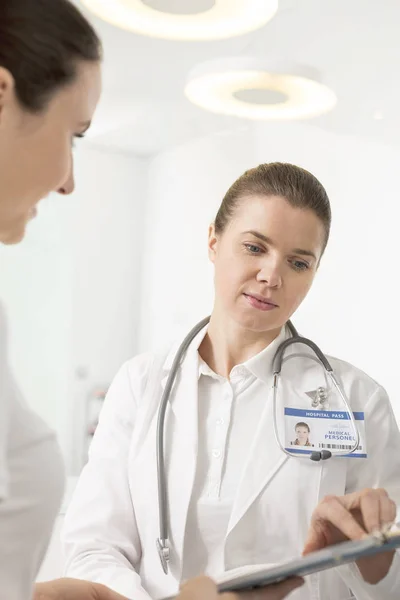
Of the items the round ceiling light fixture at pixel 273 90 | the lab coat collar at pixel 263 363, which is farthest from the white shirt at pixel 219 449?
the round ceiling light fixture at pixel 273 90

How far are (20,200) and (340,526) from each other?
55 cm

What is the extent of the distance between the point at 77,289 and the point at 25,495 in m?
1.32

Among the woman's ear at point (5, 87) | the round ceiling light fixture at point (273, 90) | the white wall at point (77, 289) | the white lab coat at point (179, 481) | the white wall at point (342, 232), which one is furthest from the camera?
the white wall at point (77, 289)

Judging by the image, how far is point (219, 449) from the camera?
105 cm

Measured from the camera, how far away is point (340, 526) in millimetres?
857

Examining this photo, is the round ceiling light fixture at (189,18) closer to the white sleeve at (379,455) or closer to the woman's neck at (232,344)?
the woman's neck at (232,344)

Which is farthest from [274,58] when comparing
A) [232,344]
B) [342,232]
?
[232,344]

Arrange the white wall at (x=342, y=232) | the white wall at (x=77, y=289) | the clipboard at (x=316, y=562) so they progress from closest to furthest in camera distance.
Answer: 1. the clipboard at (x=316, y=562)
2. the white wall at (x=342, y=232)
3. the white wall at (x=77, y=289)

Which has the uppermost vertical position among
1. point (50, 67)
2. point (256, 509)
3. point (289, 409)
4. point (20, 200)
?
point (50, 67)

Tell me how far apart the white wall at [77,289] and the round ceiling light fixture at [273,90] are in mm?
358

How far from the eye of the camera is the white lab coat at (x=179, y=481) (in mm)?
994

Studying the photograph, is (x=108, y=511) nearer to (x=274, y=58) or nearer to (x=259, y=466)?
(x=259, y=466)

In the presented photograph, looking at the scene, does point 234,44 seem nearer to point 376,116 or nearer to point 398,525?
point 376,116

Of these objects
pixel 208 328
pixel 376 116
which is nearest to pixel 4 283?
pixel 208 328
